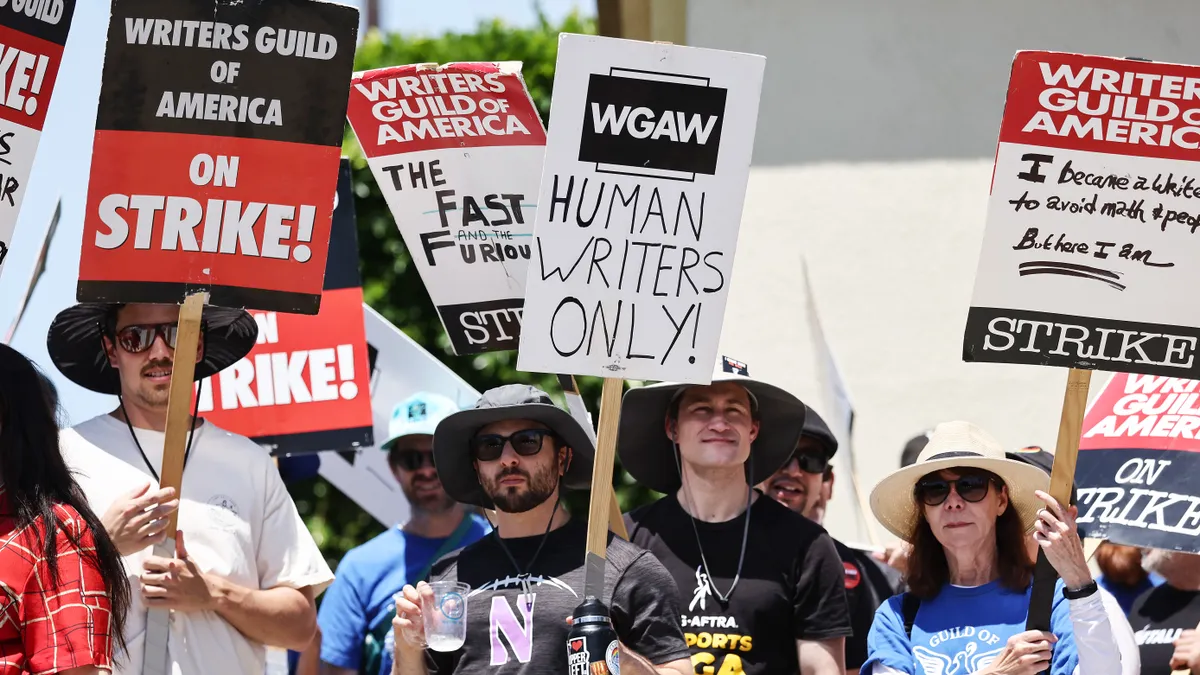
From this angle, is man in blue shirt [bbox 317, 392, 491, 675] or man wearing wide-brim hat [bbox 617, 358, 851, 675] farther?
man in blue shirt [bbox 317, 392, 491, 675]

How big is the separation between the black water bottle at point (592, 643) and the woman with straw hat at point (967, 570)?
3.17ft

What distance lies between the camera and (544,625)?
437cm

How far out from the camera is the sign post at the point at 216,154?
445cm

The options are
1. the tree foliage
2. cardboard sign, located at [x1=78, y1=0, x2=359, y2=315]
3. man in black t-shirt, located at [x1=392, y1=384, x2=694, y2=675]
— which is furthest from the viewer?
the tree foliage

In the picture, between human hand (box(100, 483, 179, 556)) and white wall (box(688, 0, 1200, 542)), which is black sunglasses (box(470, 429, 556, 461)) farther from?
white wall (box(688, 0, 1200, 542))

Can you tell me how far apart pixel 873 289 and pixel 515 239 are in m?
4.71

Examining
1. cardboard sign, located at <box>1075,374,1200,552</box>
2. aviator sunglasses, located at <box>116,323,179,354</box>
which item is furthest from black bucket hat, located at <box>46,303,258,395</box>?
cardboard sign, located at <box>1075,374,1200,552</box>

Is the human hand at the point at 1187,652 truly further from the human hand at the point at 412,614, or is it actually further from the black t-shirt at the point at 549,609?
the human hand at the point at 412,614

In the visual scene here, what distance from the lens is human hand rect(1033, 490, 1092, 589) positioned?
4.11 meters

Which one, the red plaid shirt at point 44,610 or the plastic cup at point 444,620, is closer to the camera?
the red plaid shirt at point 44,610

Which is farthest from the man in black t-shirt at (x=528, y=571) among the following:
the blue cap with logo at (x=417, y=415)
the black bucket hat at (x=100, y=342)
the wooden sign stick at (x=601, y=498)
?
the blue cap with logo at (x=417, y=415)

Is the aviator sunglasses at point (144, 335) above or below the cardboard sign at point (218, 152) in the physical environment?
below

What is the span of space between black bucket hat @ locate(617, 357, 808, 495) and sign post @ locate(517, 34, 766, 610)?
92cm

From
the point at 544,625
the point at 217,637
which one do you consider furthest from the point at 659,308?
the point at 217,637
